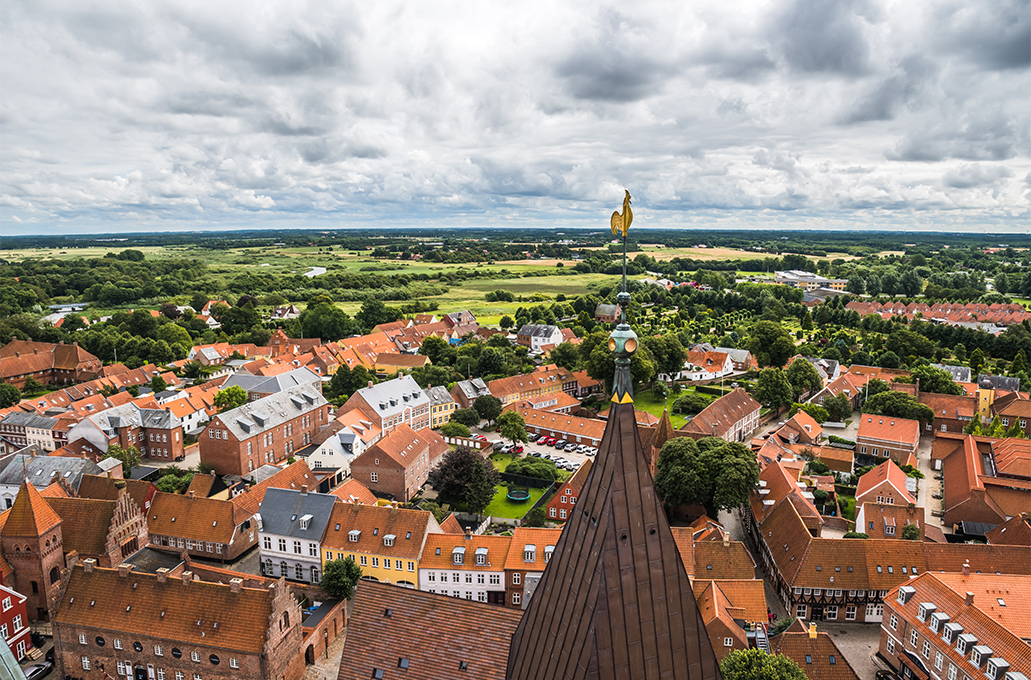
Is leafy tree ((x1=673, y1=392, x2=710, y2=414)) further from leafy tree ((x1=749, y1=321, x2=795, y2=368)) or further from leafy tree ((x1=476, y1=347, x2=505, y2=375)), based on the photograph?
leafy tree ((x1=749, y1=321, x2=795, y2=368))

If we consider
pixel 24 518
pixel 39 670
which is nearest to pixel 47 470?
pixel 24 518

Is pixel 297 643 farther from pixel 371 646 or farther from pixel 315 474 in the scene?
pixel 315 474

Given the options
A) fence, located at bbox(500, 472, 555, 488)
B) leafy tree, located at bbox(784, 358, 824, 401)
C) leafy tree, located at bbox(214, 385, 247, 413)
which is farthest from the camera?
leafy tree, located at bbox(784, 358, 824, 401)

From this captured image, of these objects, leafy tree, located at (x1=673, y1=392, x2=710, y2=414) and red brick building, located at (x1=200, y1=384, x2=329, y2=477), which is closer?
red brick building, located at (x1=200, y1=384, x2=329, y2=477)

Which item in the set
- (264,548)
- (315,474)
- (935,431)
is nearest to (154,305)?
(315,474)

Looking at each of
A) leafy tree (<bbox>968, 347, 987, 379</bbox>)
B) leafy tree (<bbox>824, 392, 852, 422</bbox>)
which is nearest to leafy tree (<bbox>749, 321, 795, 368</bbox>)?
leafy tree (<bbox>968, 347, 987, 379</bbox>)

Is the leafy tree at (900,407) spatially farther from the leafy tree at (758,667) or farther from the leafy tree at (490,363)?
the leafy tree at (758,667)
